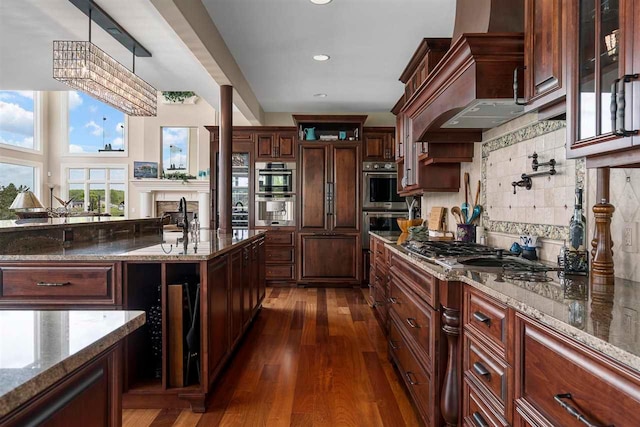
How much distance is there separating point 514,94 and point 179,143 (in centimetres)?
925

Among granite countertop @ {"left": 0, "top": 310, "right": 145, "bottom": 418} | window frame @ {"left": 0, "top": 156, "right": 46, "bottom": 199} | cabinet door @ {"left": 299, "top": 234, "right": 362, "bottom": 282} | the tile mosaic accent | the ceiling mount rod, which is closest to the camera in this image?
granite countertop @ {"left": 0, "top": 310, "right": 145, "bottom": 418}

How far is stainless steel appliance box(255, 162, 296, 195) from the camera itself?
596 centimetres

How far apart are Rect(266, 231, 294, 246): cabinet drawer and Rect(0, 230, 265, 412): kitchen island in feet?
10.5

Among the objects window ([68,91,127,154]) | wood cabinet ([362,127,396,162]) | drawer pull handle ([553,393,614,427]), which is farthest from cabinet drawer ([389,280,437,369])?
window ([68,91,127,154])

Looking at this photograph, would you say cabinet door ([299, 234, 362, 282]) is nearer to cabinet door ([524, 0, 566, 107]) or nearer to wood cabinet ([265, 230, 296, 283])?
wood cabinet ([265, 230, 296, 283])

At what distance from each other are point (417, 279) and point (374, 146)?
4017mm

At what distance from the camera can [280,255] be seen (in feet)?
19.5

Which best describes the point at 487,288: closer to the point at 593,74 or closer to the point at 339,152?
the point at 593,74

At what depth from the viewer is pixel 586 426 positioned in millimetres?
855

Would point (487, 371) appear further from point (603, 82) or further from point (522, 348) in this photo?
point (603, 82)

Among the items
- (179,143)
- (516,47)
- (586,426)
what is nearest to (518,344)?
(586,426)

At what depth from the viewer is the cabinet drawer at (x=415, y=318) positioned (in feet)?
6.33

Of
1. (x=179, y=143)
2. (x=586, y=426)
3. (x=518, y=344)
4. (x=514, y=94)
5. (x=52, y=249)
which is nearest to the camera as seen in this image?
(x=586, y=426)

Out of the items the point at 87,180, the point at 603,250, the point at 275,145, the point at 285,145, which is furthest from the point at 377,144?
the point at 87,180
